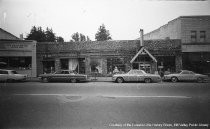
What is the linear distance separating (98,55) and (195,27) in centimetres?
1162

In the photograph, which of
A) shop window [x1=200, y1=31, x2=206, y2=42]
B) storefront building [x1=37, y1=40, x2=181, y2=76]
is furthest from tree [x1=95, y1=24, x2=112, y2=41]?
shop window [x1=200, y1=31, x2=206, y2=42]

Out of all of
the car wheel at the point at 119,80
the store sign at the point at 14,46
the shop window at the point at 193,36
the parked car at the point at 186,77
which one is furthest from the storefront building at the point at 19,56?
the shop window at the point at 193,36

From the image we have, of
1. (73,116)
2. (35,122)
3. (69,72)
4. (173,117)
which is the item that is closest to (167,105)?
(173,117)

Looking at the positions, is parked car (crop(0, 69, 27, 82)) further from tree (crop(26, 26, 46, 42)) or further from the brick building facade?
tree (crop(26, 26, 46, 42))

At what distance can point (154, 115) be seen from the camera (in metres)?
4.66

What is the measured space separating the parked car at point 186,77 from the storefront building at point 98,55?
423 centimetres

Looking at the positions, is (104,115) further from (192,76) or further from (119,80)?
(192,76)

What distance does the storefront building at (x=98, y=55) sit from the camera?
63.1ft

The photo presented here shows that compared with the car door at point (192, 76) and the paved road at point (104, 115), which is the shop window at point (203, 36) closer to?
the car door at point (192, 76)

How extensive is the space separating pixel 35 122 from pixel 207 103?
241 inches

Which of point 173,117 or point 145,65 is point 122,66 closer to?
point 145,65

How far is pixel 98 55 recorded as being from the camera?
65.2 ft

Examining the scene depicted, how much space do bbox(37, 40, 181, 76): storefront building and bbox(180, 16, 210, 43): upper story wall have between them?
1.42 m

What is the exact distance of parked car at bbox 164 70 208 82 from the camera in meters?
13.9
